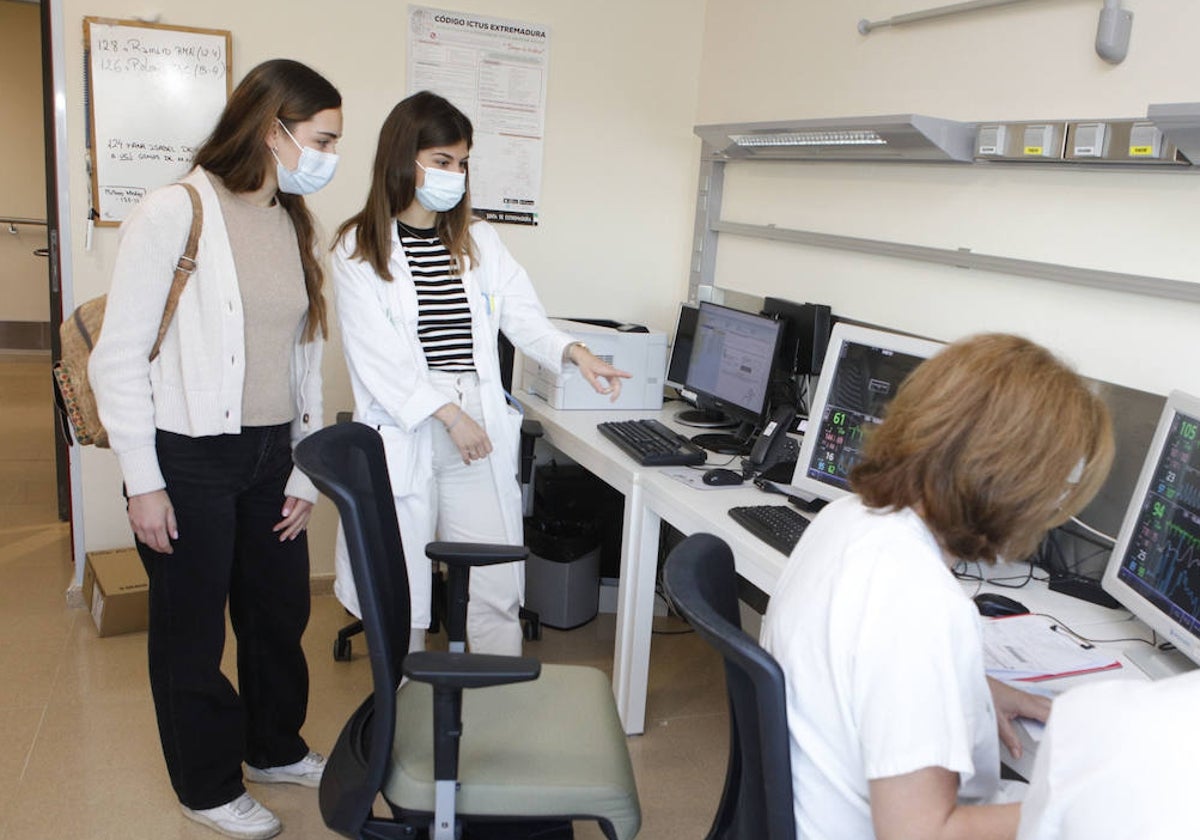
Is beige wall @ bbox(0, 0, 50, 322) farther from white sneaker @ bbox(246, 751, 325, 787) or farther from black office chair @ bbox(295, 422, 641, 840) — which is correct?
black office chair @ bbox(295, 422, 641, 840)

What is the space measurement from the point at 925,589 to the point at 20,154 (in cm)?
750

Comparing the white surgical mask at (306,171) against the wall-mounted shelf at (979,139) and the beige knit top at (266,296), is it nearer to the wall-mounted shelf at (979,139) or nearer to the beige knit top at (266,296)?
the beige knit top at (266,296)

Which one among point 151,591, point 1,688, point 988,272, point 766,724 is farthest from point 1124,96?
point 1,688

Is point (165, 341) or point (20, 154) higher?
point (20, 154)

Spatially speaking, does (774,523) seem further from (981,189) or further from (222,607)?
(222,607)

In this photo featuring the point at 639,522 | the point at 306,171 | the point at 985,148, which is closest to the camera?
the point at 306,171

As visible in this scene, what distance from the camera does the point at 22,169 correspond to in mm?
6812

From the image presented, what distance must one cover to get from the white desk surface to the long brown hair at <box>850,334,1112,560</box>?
0.76 meters

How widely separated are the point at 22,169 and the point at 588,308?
526cm

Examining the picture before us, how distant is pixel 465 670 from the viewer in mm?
1329

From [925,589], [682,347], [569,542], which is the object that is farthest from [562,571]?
[925,589]

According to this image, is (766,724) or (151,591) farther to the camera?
(151,591)

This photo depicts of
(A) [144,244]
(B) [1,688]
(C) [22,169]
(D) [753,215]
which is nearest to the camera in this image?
(A) [144,244]

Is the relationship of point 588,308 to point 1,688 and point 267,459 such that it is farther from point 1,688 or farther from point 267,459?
point 1,688
